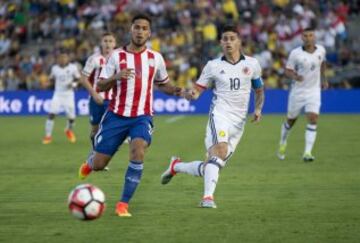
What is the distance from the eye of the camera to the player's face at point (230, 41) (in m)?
12.1

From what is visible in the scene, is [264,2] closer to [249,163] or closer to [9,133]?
[9,133]

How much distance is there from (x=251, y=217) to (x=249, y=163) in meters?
7.01

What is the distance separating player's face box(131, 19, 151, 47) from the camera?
1136 cm

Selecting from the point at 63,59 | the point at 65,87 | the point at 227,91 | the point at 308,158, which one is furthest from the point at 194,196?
the point at 65,87

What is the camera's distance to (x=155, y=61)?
11.7 metres

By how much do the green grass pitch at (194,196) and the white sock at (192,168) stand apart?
379mm

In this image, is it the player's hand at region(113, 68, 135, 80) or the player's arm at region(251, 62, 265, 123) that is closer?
the player's hand at region(113, 68, 135, 80)

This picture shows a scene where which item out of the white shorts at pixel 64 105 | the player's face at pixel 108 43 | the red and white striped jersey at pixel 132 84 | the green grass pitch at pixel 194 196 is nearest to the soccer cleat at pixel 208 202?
the green grass pitch at pixel 194 196

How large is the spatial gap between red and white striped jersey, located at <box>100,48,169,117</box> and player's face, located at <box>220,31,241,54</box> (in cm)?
111

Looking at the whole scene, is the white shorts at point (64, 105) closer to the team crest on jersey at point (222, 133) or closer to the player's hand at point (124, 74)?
the team crest on jersey at point (222, 133)

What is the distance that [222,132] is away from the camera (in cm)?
1225

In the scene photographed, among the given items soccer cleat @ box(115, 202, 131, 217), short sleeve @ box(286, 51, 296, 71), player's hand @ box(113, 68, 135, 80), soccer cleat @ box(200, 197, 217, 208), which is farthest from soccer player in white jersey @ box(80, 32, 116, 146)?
soccer cleat @ box(115, 202, 131, 217)

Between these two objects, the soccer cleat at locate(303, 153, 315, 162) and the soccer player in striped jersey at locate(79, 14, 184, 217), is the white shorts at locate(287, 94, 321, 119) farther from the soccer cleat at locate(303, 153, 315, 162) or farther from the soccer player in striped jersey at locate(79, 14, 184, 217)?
the soccer player in striped jersey at locate(79, 14, 184, 217)

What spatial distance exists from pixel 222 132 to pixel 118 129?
148cm
